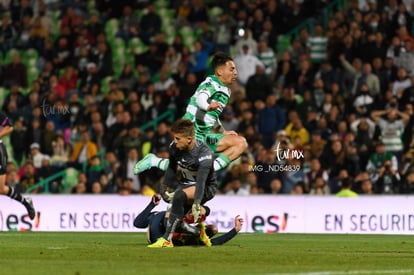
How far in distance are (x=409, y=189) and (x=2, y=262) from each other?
1256 cm

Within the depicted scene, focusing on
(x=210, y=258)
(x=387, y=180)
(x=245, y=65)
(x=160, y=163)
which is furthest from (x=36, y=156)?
(x=210, y=258)

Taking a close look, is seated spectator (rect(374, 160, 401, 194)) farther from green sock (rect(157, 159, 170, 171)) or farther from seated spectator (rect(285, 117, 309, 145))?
green sock (rect(157, 159, 170, 171))

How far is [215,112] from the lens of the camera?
17156 mm

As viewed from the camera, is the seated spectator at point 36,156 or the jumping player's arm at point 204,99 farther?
the seated spectator at point 36,156

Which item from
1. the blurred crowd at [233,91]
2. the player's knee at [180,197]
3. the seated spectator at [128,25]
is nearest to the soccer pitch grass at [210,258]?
the player's knee at [180,197]

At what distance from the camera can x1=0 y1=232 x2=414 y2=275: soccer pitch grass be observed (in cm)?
1109

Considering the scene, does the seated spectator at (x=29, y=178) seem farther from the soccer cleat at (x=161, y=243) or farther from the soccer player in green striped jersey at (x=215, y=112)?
the soccer cleat at (x=161, y=243)

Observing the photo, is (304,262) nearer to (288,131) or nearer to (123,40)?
(288,131)

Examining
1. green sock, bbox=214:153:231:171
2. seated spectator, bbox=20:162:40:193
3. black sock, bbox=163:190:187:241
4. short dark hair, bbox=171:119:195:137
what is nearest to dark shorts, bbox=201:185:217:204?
black sock, bbox=163:190:187:241

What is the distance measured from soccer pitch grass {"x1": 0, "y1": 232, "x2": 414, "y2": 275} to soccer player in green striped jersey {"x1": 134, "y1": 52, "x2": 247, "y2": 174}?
131 cm

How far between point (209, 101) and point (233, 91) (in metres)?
9.81

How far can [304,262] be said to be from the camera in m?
12.4

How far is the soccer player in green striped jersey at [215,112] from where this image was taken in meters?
16.5

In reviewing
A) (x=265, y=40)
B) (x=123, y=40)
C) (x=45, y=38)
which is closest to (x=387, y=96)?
(x=265, y=40)
